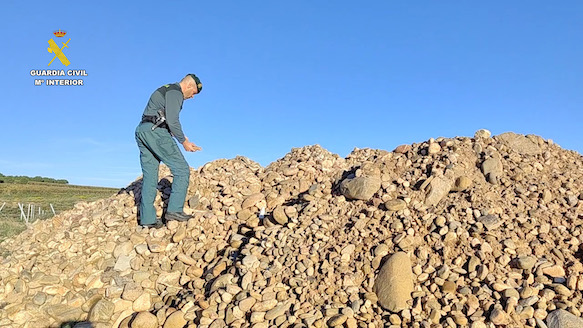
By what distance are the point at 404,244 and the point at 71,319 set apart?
4.00 metres

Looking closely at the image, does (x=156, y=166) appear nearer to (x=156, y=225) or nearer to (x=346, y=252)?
(x=156, y=225)

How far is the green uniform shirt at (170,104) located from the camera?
5.48m

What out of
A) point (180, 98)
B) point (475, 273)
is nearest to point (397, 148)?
point (475, 273)

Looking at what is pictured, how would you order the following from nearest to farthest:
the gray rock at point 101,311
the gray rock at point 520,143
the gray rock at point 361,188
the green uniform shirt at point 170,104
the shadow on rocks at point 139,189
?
1. the gray rock at point 101,311
2. the gray rock at point 361,188
3. the green uniform shirt at point 170,104
4. the gray rock at point 520,143
5. the shadow on rocks at point 139,189

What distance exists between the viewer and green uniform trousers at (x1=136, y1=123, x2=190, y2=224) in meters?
5.61

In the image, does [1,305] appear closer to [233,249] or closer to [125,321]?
[125,321]

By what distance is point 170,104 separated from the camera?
5.48 meters

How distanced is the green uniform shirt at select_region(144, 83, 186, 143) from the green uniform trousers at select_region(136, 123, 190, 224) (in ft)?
0.65

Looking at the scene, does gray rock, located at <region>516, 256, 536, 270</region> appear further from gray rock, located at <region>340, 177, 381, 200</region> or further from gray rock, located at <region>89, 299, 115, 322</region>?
gray rock, located at <region>89, 299, 115, 322</region>

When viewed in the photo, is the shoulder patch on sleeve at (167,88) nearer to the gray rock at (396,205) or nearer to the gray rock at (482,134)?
the gray rock at (396,205)

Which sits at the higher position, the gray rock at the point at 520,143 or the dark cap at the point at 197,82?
the dark cap at the point at 197,82

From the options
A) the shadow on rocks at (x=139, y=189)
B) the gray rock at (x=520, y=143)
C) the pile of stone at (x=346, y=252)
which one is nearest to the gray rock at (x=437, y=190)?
the pile of stone at (x=346, y=252)

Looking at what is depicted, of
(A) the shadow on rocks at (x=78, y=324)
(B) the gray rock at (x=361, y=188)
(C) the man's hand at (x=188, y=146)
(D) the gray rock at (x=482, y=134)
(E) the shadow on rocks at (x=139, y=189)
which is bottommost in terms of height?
(A) the shadow on rocks at (x=78, y=324)

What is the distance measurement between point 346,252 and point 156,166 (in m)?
3.17
